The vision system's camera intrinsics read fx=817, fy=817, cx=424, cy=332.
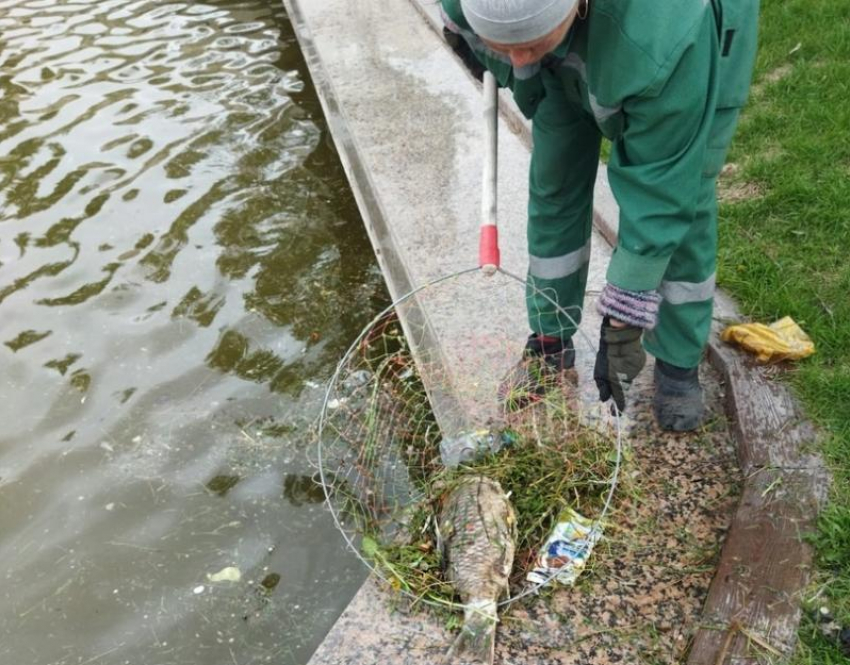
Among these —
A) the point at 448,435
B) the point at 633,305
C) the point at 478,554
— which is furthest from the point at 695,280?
the point at 478,554

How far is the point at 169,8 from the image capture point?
9.30 meters

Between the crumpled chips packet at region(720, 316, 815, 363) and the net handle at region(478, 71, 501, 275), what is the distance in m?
1.20

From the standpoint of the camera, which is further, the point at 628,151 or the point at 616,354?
the point at 616,354

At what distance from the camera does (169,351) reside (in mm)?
4711

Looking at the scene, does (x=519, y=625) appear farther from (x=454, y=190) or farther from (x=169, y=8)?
(x=169, y=8)

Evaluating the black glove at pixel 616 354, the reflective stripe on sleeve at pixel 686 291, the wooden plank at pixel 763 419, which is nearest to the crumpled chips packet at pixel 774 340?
the wooden plank at pixel 763 419

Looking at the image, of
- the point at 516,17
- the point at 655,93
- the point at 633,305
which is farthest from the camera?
the point at 633,305

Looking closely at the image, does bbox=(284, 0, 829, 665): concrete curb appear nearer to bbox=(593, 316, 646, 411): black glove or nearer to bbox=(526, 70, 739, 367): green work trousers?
bbox=(526, 70, 739, 367): green work trousers

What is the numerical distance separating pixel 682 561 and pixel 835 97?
334 centimetres

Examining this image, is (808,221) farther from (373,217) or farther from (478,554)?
(478,554)

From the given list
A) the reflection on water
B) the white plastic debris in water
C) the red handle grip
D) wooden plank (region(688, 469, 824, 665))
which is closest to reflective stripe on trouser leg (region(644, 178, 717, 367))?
wooden plank (region(688, 469, 824, 665))

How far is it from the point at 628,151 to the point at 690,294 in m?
0.74

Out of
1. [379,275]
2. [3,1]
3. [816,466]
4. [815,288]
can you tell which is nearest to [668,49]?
[816,466]

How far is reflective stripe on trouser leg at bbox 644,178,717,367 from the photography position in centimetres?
288
